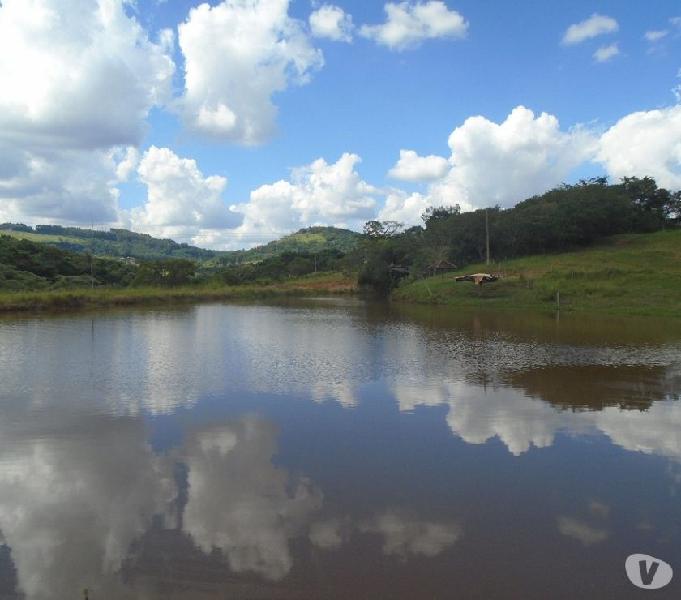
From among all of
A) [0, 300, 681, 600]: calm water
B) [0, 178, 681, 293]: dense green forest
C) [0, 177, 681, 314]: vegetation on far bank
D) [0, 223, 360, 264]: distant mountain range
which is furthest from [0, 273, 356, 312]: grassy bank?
[0, 223, 360, 264]: distant mountain range

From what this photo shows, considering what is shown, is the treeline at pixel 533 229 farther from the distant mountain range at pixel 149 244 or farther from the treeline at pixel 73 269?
the distant mountain range at pixel 149 244

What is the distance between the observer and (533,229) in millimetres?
60250

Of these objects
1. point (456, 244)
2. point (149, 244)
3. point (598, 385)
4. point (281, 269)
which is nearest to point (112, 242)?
point (149, 244)

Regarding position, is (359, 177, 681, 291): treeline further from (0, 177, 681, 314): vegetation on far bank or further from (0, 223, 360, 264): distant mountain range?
(0, 223, 360, 264): distant mountain range

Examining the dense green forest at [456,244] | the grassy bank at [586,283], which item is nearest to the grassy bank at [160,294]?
→ the dense green forest at [456,244]

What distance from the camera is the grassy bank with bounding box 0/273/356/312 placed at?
43.8 metres

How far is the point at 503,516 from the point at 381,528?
181 centimetres

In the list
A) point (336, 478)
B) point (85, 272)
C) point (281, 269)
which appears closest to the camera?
point (336, 478)

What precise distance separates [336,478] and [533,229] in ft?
187

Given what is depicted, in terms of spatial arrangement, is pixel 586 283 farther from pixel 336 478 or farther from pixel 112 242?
pixel 112 242

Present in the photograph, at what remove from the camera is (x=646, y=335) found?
26.5 metres

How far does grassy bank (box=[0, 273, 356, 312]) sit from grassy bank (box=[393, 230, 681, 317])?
19322mm

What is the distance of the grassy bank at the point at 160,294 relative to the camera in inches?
1725

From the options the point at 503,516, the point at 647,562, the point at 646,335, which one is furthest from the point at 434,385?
the point at 646,335
